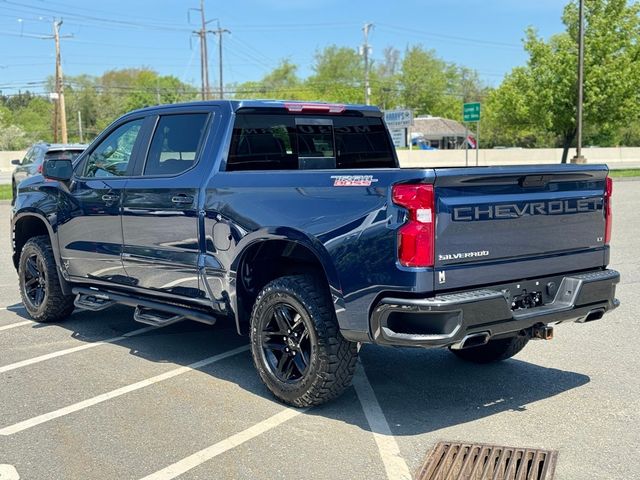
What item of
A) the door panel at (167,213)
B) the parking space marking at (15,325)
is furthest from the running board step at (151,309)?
the parking space marking at (15,325)

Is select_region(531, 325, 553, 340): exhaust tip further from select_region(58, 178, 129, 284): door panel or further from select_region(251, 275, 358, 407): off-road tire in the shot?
select_region(58, 178, 129, 284): door panel

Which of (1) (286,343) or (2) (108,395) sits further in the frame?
(2) (108,395)

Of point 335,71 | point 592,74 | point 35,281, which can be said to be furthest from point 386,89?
point 35,281

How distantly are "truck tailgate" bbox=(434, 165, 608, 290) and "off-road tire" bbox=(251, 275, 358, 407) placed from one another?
0.83 meters

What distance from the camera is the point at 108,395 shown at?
5371 mm

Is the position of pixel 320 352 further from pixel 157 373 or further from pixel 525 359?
pixel 525 359

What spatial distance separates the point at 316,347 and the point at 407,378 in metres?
1.24

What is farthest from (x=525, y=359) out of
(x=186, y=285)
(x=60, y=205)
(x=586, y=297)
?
(x=60, y=205)

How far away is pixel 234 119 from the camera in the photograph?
5.76 m

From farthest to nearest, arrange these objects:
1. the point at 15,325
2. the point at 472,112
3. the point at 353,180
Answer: the point at 472,112 < the point at 15,325 < the point at 353,180

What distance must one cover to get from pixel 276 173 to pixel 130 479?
2.11 metres

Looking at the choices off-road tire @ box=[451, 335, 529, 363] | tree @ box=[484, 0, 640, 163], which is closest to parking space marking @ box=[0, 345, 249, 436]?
off-road tire @ box=[451, 335, 529, 363]

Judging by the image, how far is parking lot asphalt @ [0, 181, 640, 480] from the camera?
4195 mm

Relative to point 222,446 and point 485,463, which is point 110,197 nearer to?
point 222,446
